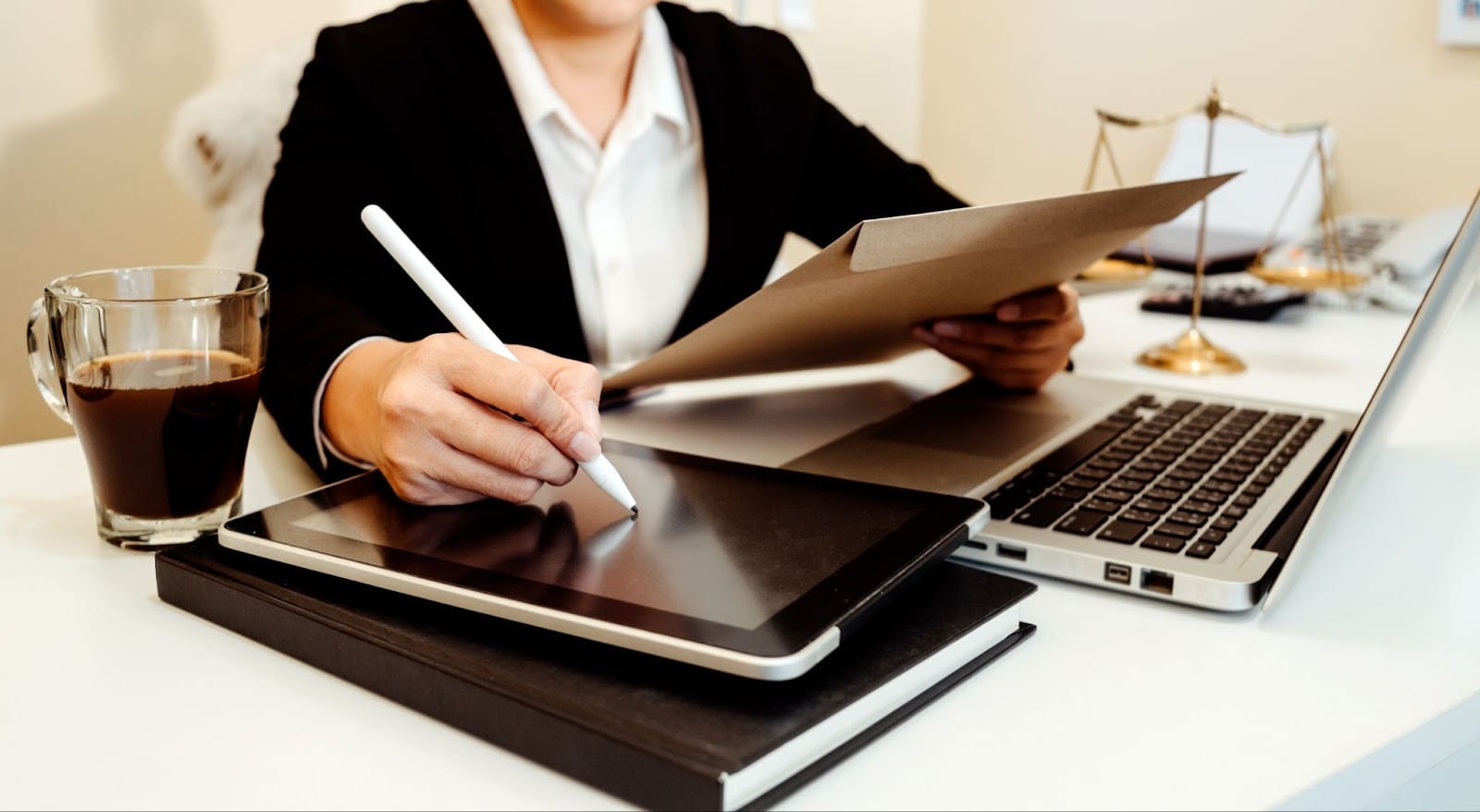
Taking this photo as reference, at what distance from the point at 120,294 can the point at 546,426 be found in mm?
274

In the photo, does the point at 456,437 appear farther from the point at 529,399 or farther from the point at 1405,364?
the point at 1405,364

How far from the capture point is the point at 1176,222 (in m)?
1.65

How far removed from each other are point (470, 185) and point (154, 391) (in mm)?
513

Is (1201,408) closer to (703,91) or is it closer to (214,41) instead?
(703,91)

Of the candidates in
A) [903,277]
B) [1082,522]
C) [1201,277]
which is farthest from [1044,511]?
[1201,277]

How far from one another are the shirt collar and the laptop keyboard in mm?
546

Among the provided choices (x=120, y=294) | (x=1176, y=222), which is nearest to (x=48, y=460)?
(x=120, y=294)

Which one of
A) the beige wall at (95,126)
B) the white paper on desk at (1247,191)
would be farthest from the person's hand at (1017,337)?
the beige wall at (95,126)

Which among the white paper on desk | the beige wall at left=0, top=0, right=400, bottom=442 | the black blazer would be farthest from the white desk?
the white paper on desk

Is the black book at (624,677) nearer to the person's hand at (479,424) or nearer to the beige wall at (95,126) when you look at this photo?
the person's hand at (479,424)

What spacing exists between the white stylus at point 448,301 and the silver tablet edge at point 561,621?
116 mm

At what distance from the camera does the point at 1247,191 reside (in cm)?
170

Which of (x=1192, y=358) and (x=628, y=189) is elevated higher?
(x=628, y=189)

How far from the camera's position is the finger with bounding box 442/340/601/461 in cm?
58
